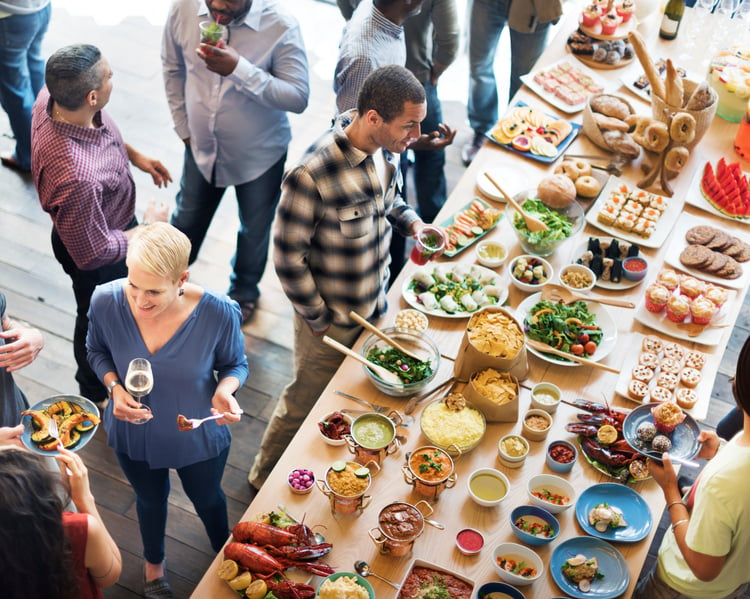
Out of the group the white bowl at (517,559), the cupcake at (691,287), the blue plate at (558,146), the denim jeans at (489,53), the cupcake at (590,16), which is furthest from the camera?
the denim jeans at (489,53)

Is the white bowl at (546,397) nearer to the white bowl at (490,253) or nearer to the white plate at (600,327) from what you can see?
the white plate at (600,327)

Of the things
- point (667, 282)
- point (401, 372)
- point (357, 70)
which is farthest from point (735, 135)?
point (401, 372)

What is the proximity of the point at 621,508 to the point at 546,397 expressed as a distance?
0.48 meters

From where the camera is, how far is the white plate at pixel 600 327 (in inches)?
123

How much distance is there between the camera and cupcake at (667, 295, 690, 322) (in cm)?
324

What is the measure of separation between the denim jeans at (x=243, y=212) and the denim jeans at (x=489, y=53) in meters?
1.74

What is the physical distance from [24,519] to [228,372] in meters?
1.04

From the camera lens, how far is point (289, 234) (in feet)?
9.75

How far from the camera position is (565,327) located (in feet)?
10.4

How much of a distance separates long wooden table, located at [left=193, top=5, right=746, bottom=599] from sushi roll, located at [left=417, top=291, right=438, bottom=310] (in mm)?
59

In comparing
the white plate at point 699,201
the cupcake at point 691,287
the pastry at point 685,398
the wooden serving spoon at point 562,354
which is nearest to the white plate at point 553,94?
the white plate at point 699,201

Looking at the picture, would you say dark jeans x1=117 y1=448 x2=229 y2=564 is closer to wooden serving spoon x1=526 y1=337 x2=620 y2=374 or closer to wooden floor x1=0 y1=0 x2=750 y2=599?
wooden floor x1=0 y1=0 x2=750 y2=599

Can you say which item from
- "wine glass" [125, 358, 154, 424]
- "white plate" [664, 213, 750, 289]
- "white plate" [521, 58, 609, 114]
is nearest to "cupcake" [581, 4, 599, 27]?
"white plate" [521, 58, 609, 114]

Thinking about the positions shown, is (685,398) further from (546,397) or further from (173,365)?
(173,365)
